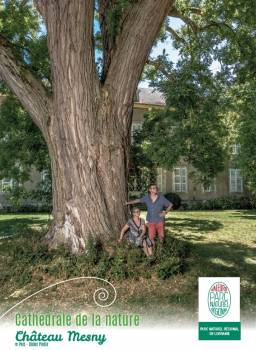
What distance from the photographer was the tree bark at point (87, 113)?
28.2 feet

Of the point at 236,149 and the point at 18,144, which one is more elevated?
the point at 18,144

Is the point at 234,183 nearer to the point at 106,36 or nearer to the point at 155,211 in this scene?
the point at 155,211

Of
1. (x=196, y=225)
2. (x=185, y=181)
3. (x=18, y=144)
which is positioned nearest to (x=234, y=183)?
(x=185, y=181)

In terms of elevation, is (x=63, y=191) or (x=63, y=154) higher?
(x=63, y=154)

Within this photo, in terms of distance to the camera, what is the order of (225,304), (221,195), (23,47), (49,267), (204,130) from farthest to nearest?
1. (221,195)
2. (23,47)
3. (204,130)
4. (49,267)
5. (225,304)

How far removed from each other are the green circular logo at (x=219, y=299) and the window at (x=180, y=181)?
1088 inches

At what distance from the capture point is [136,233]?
8.84m

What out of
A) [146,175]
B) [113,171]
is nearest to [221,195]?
[146,175]

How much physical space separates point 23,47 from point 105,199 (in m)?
5.55

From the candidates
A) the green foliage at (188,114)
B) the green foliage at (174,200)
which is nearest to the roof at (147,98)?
the green foliage at (174,200)

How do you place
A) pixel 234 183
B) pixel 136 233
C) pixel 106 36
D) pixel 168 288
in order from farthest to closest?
1. pixel 234 183
2. pixel 106 36
3. pixel 136 233
4. pixel 168 288

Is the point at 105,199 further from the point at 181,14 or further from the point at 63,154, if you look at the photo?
the point at 181,14

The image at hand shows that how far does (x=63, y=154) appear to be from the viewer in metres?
8.86

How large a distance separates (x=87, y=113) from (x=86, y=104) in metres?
0.18
